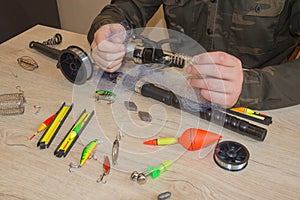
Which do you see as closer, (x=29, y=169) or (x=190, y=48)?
(x=29, y=169)

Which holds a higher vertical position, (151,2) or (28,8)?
(151,2)

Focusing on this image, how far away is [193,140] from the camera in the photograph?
66 cm

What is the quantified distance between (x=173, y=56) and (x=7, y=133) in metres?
0.44

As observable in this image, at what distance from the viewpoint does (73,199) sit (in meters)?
0.56

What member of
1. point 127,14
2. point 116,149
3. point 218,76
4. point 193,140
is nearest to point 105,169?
point 116,149

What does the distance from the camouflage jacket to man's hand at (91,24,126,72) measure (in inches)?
3.6

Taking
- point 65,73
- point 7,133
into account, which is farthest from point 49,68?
point 7,133

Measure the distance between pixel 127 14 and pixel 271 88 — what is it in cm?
57

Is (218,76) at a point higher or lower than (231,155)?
higher

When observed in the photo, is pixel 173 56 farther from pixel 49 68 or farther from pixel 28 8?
pixel 28 8

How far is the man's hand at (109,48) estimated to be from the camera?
32.4 inches

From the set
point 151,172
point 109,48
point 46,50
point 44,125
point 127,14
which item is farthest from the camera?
point 127,14

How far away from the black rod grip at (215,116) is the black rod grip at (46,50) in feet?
1.08

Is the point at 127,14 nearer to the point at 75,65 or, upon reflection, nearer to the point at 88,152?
the point at 75,65
